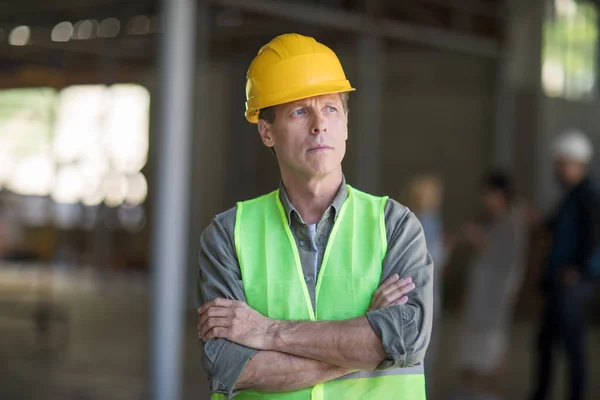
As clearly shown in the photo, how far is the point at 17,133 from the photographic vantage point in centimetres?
1173

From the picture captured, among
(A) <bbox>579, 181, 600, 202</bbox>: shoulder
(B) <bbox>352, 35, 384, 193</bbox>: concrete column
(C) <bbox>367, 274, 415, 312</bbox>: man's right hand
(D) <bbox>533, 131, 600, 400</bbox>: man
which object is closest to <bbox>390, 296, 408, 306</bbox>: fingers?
(C) <bbox>367, 274, 415, 312</bbox>: man's right hand

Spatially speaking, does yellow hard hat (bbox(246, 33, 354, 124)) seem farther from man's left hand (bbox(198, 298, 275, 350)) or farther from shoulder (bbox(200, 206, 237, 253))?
man's left hand (bbox(198, 298, 275, 350))

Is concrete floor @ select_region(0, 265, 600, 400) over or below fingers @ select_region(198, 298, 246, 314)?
below

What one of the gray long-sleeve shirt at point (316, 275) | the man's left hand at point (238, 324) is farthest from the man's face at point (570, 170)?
the man's left hand at point (238, 324)

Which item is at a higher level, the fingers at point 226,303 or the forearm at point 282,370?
the fingers at point 226,303

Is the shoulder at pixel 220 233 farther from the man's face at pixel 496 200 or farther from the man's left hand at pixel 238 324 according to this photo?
the man's face at pixel 496 200

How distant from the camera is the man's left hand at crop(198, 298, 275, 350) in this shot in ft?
5.39

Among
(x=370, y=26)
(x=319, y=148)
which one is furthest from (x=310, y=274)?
(x=370, y=26)

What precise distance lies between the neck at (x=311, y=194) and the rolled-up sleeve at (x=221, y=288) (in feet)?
0.43

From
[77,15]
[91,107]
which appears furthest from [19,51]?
[91,107]

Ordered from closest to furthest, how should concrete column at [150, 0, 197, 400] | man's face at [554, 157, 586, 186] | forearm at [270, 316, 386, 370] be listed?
forearm at [270, 316, 386, 370] < concrete column at [150, 0, 197, 400] < man's face at [554, 157, 586, 186]

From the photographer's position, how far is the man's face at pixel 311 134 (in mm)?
1659

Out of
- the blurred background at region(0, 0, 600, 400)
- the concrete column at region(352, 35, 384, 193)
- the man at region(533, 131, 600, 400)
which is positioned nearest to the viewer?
the man at region(533, 131, 600, 400)

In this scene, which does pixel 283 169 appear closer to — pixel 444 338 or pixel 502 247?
pixel 502 247
